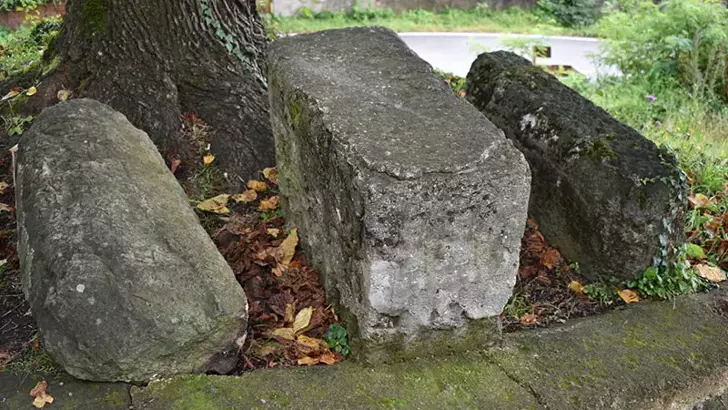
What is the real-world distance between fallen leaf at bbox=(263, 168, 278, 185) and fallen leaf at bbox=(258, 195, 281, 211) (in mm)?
205

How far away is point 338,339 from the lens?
259 centimetres

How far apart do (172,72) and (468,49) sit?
8008 millimetres

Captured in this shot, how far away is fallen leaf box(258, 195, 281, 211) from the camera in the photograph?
3490mm

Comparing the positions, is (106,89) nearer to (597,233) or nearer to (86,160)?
(86,160)

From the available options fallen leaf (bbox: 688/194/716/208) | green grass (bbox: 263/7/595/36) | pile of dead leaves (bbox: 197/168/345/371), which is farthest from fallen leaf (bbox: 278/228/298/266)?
green grass (bbox: 263/7/595/36)

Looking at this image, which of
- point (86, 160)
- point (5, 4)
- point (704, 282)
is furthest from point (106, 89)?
point (5, 4)

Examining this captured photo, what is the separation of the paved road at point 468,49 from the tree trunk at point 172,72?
5.84 m

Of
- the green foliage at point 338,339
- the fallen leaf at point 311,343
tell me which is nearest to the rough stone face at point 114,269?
the fallen leaf at point 311,343

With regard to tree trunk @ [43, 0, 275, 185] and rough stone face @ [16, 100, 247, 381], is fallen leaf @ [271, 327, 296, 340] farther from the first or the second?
tree trunk @ [43, 0, 275, 185]

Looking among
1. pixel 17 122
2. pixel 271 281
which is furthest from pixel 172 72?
pixel 271 281

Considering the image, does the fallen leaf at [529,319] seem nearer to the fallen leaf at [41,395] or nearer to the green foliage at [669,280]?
the green foliage at [669,280]

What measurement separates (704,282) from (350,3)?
12349mm

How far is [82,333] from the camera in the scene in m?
2.15

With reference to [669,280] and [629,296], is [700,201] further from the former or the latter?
[629,296]
